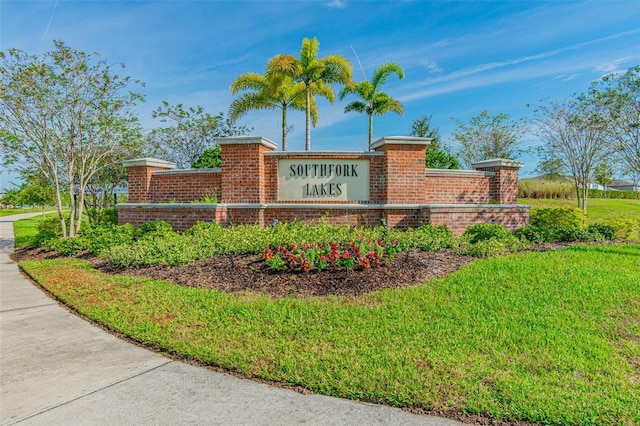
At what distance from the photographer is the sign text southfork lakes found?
9.28 metres

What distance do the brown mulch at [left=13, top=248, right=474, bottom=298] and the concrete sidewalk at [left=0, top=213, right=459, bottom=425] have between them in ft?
6.30

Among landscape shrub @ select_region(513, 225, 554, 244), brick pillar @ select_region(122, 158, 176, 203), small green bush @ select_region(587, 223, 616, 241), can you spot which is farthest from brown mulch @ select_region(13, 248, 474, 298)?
small green bush @ select_region(587, 223, 616, 241)

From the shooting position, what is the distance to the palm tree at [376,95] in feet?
71.2

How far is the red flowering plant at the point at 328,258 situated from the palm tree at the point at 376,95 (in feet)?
57.1

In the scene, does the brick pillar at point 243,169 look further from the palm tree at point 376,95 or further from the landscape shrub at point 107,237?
the palm tree at point 376,95

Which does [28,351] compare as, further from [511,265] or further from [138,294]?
[511,265]

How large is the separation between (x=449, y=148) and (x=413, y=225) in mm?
14955

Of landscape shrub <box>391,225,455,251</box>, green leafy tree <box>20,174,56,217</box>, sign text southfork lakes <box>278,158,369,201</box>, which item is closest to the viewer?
landscape shrub <box>391,225,455,251</box>

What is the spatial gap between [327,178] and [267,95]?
11.2m

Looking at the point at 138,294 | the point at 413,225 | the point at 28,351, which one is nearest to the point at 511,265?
the point at 413,225

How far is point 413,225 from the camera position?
920 cm

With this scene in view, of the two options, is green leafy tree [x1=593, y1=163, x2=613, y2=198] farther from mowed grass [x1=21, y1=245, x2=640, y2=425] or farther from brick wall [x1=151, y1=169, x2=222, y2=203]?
brick wall [x1=151, y1=169, x2=222, y2=203]

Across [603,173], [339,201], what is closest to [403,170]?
[339,201]

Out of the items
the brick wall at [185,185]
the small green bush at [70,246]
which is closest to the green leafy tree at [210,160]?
the brick wall at [185,185]
